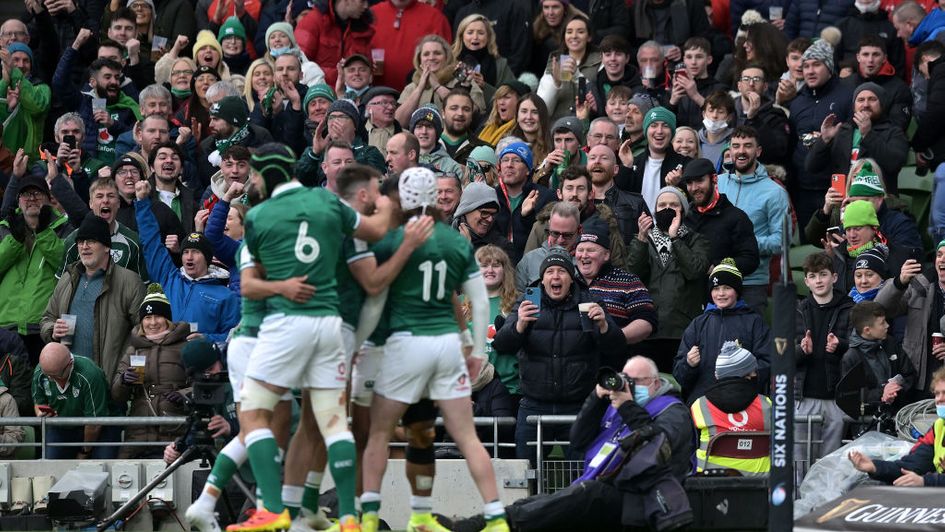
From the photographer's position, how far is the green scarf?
56.5ft

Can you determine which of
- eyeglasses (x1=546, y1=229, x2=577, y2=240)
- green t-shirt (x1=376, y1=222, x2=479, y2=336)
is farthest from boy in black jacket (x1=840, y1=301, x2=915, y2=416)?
green t-shirt (x1=376, y1=222, x2=479, y2=336)

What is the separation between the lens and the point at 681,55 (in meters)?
18.8

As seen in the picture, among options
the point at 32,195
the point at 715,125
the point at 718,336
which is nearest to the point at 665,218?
the point at 718,336

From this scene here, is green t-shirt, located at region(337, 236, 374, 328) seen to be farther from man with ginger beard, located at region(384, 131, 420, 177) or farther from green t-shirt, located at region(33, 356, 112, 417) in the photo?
green t-shirt, located at region(33, 356, 112, 417)

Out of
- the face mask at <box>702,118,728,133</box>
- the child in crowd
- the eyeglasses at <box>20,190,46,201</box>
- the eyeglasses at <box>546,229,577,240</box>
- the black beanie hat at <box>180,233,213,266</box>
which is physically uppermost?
the face mask at <box>702,118,728,133</box>

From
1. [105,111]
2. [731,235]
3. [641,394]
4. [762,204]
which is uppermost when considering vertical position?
[105,111]

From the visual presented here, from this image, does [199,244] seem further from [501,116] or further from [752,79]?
[752,79]

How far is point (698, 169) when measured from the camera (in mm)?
15539

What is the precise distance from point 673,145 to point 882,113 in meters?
1.98

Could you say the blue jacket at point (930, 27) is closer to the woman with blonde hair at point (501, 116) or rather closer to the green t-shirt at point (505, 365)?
the woman with blonde hair at point (501, 116)

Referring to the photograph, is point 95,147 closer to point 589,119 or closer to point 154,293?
point 154,293

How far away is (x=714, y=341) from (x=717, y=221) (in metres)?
1.52

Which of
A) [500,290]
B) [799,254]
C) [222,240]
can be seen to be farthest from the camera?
[799,254]

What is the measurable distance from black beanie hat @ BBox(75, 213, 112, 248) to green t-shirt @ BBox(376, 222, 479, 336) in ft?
16.1
